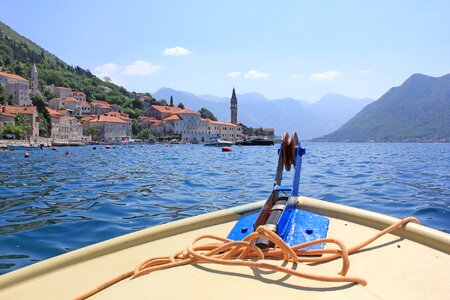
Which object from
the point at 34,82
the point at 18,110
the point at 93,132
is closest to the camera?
the point at 18,110

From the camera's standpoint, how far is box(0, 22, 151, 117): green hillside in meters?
115

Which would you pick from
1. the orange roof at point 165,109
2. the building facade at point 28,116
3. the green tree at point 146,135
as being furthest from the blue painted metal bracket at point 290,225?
the orange roof at point 165,109

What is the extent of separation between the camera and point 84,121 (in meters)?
103

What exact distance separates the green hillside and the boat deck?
123 meters

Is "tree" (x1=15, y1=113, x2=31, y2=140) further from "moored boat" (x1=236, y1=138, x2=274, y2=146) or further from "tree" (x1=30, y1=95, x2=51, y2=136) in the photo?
"moored boat" (x1=236, y1=138, x2=274, y2=146)

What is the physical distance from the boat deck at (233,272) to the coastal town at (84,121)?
73.8 metres

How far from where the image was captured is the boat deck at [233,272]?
1.67 meters

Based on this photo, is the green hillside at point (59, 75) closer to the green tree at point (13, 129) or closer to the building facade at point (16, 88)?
the building facade at point (16, 88)

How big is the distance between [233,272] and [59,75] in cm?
14013

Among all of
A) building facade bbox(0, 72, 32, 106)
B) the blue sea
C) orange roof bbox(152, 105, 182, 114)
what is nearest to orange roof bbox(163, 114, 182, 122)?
orange roof bbox(152, 105, 182, 114)

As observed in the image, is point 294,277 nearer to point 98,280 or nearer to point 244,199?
point 98,280

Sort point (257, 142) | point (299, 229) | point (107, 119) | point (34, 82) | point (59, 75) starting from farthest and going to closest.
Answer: point (59, 75), point (34, 82), point (107, 119), point (257, 142), point (299, 229)

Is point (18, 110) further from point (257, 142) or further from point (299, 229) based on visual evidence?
point (299, 229)

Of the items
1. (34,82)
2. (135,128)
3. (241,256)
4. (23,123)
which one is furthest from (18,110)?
(241,256)
